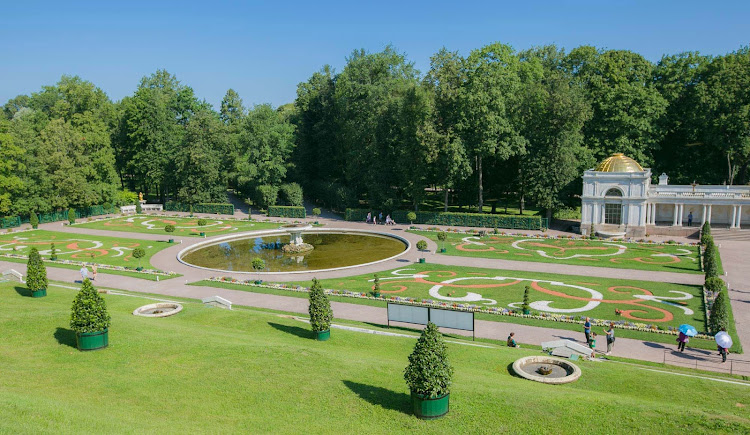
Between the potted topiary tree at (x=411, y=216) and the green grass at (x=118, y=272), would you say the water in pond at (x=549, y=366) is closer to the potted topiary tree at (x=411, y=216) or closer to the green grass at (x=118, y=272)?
the green grass at (x=118, y=272)

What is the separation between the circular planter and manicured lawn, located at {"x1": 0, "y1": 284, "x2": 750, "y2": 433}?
252mm

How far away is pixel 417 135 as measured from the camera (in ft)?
189

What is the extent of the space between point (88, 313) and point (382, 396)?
10608mm

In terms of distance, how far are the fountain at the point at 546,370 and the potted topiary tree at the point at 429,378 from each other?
5.14 meters

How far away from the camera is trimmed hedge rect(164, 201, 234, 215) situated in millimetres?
73875

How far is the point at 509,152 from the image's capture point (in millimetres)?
57719

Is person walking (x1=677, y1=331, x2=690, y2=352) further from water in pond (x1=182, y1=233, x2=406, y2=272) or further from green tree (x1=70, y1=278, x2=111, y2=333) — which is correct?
water in pond (x1=182, y1=233, x2=406, y2=272)

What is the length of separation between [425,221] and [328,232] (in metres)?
11.7

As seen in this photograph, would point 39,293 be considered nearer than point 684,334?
No

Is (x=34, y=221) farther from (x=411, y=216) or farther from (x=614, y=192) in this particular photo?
(x=614, y=192)

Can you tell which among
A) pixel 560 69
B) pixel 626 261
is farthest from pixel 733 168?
pixel 626 261

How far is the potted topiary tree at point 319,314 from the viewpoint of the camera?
21172 mm

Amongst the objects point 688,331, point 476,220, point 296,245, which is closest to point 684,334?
point 688,331

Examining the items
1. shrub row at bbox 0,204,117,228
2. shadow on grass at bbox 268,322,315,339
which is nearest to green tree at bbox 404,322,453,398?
shadow on grass at bbox 268,322,315,339
